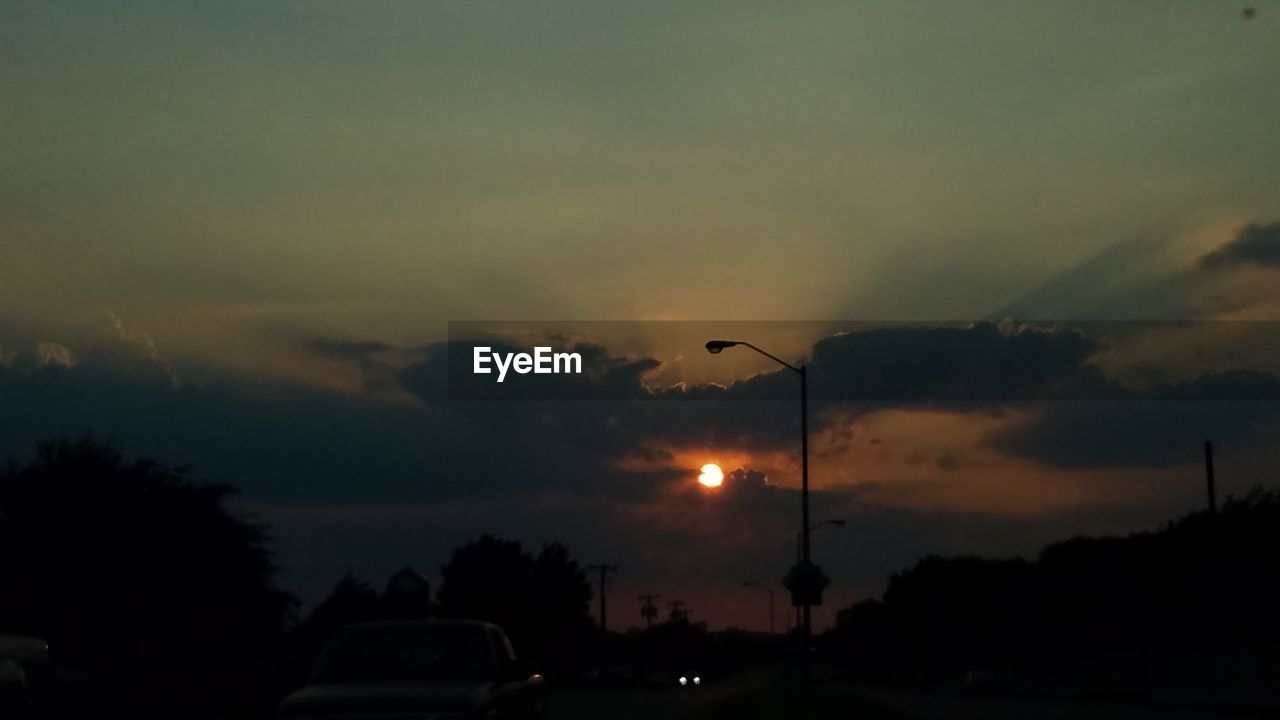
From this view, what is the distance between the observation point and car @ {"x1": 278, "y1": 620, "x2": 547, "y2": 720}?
41.9ft

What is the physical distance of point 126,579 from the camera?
38.6 meters

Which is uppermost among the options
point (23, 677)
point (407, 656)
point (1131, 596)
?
point (1131, 596)

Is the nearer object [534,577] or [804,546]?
[804,546]

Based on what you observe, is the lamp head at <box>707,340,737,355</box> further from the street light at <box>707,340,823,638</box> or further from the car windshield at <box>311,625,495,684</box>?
the car windshield at <box>311,625,495,684</box>

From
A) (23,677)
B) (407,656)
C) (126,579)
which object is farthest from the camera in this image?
(126,579)

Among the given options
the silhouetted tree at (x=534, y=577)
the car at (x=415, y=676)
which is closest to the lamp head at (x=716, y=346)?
the car at (x=415, y=676)

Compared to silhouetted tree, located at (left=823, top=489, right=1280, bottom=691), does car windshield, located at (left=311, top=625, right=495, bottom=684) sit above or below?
below

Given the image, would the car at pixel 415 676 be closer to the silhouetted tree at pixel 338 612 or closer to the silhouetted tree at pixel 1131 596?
the silhouetted tree at pixel 338 612

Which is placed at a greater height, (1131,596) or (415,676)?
(1131,596)

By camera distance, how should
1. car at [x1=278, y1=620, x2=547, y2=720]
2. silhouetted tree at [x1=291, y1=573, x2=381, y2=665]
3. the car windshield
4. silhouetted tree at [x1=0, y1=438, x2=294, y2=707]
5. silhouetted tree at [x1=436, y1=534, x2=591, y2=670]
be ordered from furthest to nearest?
silhouetted tree at [x1=436, y1=534, x2=591, y2=670], silhouetted tree at [x1=291, y1=573, x2=381, y2=665], silhouetted tree at [x1=0, y1=438, x2=294, y2=707], the car windshield, car at [x1=278, y1=620, x2=547, y2=720]

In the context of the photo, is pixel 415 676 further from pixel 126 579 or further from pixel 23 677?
pixel 126 579

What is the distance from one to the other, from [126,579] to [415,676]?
88.2 ft

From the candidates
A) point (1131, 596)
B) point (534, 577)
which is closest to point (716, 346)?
point (1131, 596)

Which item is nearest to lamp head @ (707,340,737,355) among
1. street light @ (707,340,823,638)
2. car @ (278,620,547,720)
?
street light @ (707,340,823,638)
